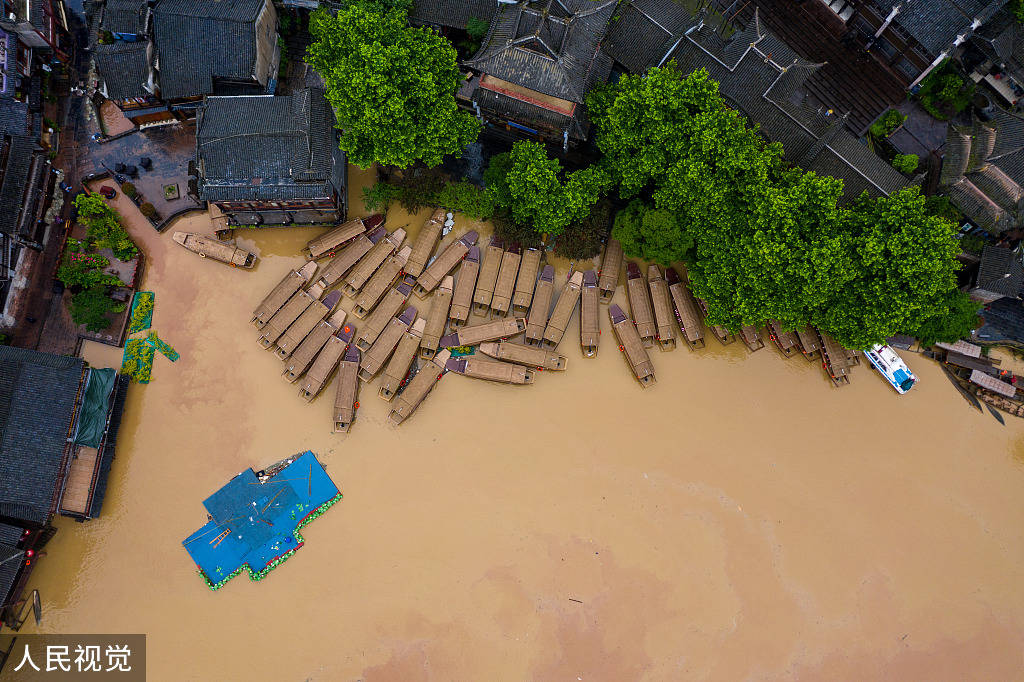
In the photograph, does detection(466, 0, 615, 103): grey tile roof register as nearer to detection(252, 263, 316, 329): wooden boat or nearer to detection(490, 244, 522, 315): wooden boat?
detection(490, 244, 522, 315): wooden boat

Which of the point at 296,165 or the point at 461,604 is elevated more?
the point at 296,165

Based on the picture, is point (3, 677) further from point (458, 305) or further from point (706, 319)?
point (706, 319)

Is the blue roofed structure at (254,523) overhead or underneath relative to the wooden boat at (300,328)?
underneath

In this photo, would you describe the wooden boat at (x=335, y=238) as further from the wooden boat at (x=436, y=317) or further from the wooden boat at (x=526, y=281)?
the wooden boat at (x=526, y=281)

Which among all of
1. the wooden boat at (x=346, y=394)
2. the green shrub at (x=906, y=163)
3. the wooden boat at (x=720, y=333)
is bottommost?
the wooden boat at (x=346, y=394)

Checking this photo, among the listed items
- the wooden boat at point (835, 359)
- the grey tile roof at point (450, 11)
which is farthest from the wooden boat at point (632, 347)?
the grey tile roof at point (450, 11)

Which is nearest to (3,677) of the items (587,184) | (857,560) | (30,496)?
(30,496)

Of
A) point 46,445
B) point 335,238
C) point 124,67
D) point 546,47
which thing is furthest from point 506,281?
point 46,445
